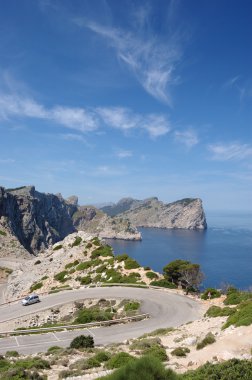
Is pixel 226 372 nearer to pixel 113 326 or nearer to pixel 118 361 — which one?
pixel 118 361

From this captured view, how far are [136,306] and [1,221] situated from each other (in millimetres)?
127448

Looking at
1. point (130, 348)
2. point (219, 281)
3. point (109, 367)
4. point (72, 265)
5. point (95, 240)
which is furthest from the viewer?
point (219, 281)

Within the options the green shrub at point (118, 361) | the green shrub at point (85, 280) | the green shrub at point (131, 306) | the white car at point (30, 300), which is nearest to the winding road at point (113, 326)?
the green shrub at point (131, 306)

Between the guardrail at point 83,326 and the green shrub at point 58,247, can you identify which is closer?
the guardrail at point 83,326

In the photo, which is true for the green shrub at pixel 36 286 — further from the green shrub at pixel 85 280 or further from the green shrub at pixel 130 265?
the green shrub at pixel 130 265

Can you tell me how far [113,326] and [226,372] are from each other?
21.7m

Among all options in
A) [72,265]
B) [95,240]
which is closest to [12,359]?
[72,265]

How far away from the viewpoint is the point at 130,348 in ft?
74.7

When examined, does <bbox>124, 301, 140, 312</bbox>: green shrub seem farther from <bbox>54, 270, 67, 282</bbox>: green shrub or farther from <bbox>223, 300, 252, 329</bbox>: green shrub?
<bbox>54, 270, 67, 282</bbox>: green shrub

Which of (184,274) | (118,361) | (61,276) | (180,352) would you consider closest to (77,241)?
(61,276)

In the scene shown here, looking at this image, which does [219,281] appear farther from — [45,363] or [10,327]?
[45,363]

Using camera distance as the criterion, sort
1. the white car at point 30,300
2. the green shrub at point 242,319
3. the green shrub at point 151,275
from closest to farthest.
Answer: the green shrub at point 242,319 < the white car at point 30,300 < the green shrub at point 151,275

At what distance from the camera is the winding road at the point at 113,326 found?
1142 inches

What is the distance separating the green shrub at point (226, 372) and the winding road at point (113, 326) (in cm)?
1459
